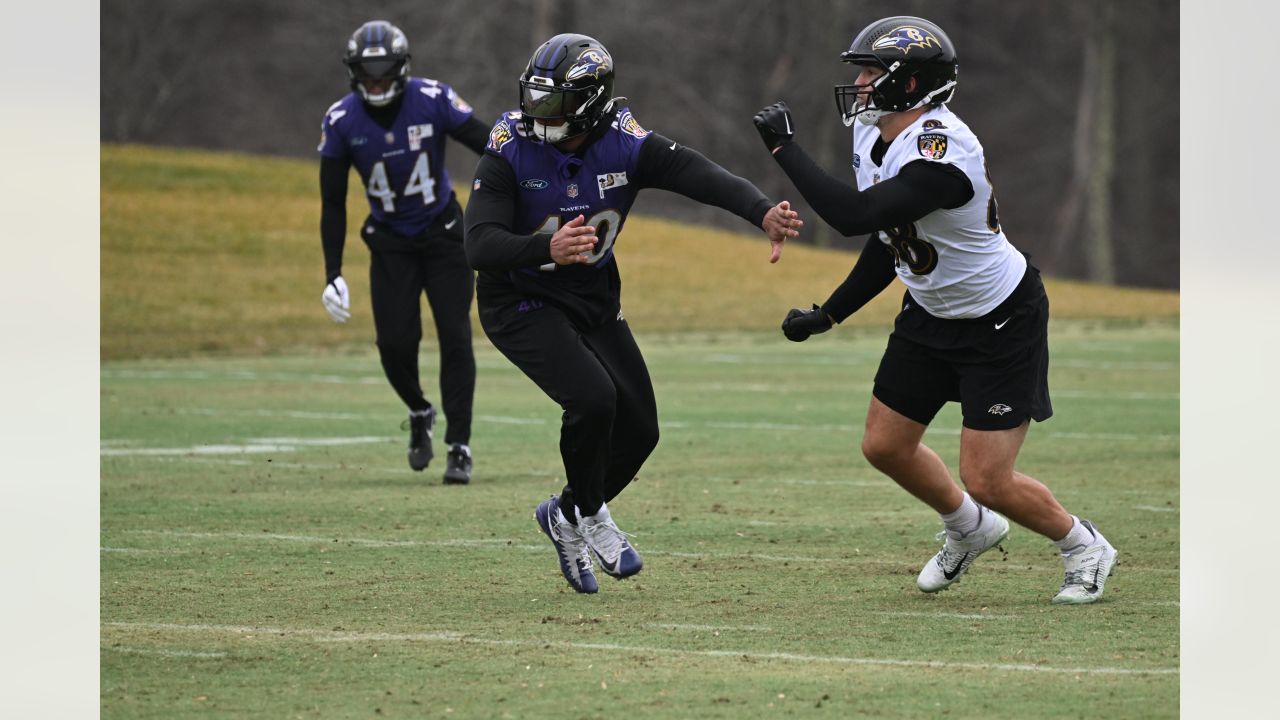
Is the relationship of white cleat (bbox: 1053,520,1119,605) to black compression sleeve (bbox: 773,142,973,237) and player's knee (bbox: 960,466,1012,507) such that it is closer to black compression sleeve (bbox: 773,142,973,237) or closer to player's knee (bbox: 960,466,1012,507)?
player's knee (bbox: 960,466,1012,507)

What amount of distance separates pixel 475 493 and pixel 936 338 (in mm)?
3817

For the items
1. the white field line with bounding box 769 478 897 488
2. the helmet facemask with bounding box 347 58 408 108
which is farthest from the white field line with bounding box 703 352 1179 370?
the helmet facemask with bounding box 347 58 408 108

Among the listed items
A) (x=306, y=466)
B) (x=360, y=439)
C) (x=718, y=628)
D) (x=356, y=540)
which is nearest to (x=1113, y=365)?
(x=360, y=439)

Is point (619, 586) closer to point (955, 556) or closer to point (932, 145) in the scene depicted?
point (955, 556)

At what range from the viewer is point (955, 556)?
6.65 meters

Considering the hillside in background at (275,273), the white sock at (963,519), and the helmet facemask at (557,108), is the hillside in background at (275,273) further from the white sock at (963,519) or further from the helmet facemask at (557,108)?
the white sock at (963,519)

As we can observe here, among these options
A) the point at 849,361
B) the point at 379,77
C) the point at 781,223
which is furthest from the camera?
the point at 849,361

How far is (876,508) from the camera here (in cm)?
915

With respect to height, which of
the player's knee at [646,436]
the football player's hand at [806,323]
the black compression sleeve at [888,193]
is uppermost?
the black compression sleeve at [888,193]

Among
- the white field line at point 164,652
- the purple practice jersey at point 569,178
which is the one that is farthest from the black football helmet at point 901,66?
the white field line at point 164,652

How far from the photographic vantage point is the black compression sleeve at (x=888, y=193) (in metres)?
6.09

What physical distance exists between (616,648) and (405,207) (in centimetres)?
510

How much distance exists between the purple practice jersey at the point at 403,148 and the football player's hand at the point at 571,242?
4.31m

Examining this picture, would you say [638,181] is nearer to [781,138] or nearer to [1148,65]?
[781,138]
